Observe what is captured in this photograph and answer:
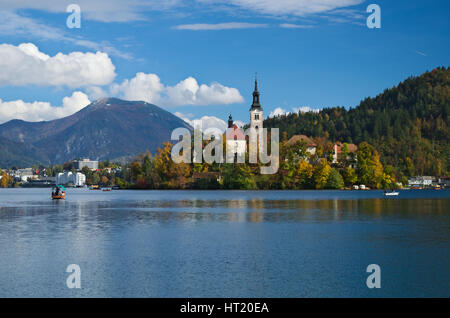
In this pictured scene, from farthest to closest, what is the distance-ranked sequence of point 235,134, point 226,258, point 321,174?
point 235,134 < point 321,174 < point 226,258

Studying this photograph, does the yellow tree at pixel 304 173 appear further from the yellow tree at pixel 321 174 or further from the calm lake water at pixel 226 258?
the calm lake water at pixel 226 258

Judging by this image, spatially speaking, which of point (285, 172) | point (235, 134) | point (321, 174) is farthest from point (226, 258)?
point (235, 134)

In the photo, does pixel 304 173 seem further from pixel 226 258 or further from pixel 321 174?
pixel 226 258

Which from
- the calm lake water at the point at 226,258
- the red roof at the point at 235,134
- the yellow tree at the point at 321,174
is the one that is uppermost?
the red roof at the point at 235,134

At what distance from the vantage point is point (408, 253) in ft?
105

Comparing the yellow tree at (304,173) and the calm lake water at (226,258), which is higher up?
the yellow tree at (304,173)

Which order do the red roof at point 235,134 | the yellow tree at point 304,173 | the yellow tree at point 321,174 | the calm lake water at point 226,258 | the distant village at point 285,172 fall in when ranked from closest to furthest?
the calm lake water at point 226,258, the yellow tree at point 321,174, the yellow tree at point 304,173, the distant village at point 285,172, the red roof at point 235,134

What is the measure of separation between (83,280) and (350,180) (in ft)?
460

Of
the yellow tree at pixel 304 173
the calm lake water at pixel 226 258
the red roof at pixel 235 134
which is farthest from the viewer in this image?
the red roof at pixel 235 134

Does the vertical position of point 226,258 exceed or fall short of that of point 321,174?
it falls short

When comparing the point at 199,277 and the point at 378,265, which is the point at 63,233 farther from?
the point at 378,265

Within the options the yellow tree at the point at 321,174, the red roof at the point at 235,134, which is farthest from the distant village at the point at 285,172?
the red roof at the point at 235,134

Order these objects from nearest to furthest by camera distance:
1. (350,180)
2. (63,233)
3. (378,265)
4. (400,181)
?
(378,265)
(63,233)
(350,180)
(400,181)

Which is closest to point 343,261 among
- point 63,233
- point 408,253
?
point 408,253
